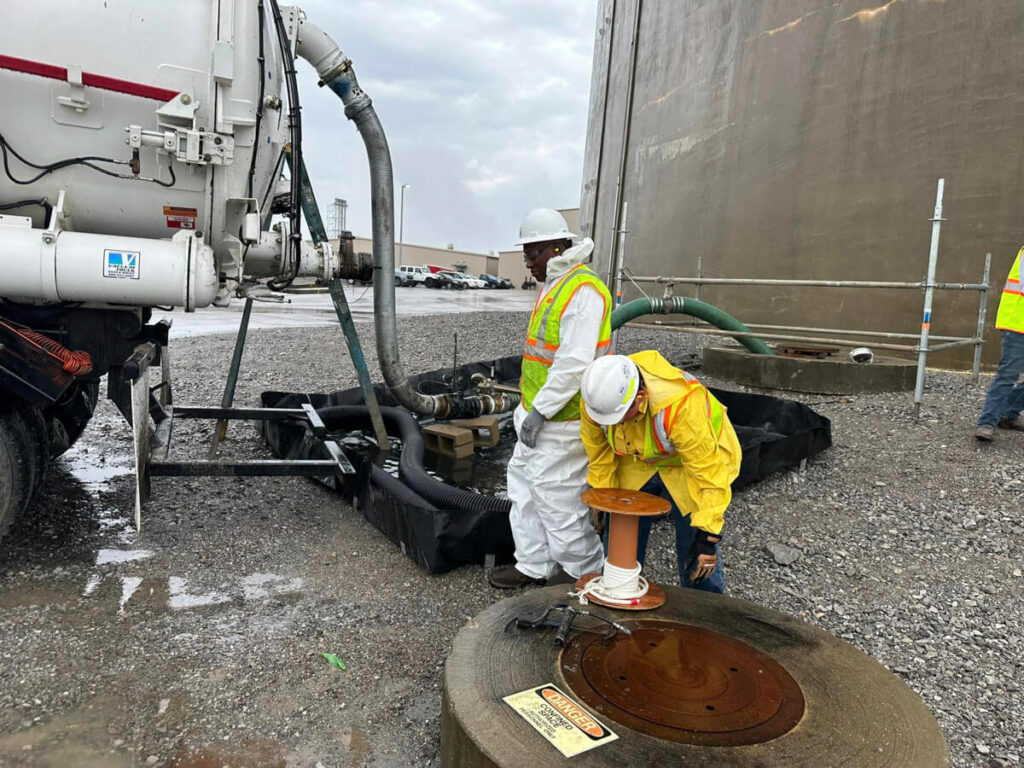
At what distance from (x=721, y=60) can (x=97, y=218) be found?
8.34 meters

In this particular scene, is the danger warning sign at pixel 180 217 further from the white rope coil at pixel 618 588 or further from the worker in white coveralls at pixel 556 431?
the white rope coil at pixel 618 588

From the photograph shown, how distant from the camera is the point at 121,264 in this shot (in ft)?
10.4

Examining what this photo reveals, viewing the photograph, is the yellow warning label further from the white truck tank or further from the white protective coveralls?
the white truck tank

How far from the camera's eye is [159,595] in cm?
313

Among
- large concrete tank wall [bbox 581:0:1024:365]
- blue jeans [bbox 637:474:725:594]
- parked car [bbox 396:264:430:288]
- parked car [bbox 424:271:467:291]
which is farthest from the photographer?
parked car [bbox 424:271:467:291]

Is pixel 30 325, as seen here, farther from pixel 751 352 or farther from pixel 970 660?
pixel 751 352

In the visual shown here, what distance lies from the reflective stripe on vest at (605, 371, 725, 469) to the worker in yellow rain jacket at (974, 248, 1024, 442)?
126 inches

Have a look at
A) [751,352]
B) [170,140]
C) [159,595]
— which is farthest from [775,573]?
[751,352]

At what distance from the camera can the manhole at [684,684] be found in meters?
1.91

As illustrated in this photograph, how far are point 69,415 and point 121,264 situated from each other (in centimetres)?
152

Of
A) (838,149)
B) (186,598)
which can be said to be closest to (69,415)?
(186,598)

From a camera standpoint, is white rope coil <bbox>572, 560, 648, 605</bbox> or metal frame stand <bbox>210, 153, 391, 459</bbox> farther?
metal frame stand <bbox>210, 153, 391, 459</bbox>

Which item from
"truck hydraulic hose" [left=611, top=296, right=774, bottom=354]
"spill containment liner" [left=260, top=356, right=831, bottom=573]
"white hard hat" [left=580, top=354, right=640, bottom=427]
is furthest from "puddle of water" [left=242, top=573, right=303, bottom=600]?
"truck hydraulic hose" [left=611, top=296, right=774, bottom=354]

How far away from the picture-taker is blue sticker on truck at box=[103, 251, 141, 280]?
124 inches
